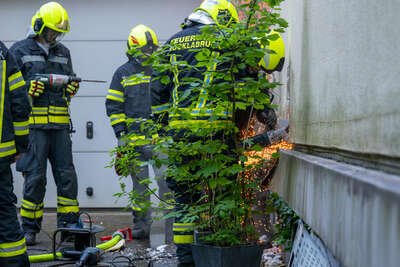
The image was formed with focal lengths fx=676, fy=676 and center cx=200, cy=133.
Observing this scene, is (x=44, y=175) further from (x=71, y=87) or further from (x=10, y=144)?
(x=10, y=144)

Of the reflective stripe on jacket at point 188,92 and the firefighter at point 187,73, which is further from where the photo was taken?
the firefighter at point 187,73

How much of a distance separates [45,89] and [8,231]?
8.51ft

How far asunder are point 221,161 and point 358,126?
1.80m

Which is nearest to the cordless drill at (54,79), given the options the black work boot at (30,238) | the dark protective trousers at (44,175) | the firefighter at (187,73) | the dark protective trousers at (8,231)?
the dark protective trousers at (44,175)

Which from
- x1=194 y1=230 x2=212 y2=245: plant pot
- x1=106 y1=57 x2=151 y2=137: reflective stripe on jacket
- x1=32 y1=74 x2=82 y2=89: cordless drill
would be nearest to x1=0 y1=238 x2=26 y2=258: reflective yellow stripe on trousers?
Result: x1=194 y1=230 x2=212 y2=245: plant pot

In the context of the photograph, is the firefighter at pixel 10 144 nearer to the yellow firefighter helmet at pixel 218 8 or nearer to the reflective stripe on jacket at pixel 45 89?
the yellow firefighter helmet at pixel 218 8

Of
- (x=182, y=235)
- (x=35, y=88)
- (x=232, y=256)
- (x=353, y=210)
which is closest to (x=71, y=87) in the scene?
(x=35, y=88)

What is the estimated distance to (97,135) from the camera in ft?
33.7

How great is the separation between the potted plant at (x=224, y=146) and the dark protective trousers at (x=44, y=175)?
2698mm

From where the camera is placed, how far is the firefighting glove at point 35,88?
7.05m

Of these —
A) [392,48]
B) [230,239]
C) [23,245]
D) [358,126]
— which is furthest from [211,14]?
[392,48]

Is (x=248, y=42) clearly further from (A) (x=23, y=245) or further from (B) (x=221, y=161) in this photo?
(A) (x=23, y=245)

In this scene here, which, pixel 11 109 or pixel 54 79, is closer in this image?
pixel 11 109

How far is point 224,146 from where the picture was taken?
14.4 feet
